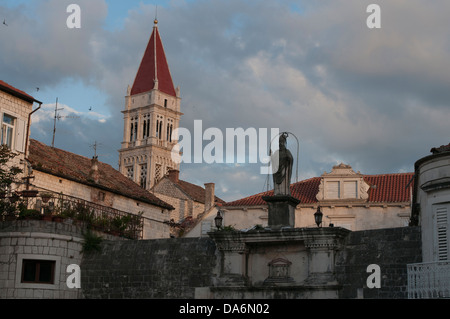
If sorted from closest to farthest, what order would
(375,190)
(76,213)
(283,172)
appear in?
1. (283,172)
2. (76,213)
3. (375,190)

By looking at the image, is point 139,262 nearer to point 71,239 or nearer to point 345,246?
point 71,239

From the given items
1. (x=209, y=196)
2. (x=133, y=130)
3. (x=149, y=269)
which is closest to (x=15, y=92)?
(x=149, y=269)

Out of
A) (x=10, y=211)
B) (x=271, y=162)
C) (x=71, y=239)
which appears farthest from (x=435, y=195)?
(x=10, y=211)

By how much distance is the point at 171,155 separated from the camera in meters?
114

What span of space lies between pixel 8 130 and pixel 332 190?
2100 centimetres

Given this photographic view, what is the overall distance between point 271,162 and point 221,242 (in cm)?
299

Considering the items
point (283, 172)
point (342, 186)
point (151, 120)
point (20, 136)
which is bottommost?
point (283, 172)

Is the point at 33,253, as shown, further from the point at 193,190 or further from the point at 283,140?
the point at 193,190

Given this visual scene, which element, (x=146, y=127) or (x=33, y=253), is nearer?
(x=33, y=253)

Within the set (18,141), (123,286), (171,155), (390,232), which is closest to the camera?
(390,232)

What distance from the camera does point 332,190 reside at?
43.9 metres

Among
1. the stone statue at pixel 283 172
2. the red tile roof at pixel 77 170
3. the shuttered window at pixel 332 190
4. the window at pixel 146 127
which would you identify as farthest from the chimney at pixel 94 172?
the window at pixel 146 127

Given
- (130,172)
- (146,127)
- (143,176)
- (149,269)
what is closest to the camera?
(149,269)

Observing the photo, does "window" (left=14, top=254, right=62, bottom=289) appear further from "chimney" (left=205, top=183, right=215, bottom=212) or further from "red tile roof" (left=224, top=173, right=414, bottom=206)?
"chimney" (left=205, top=183, right=215, bottom=212)
